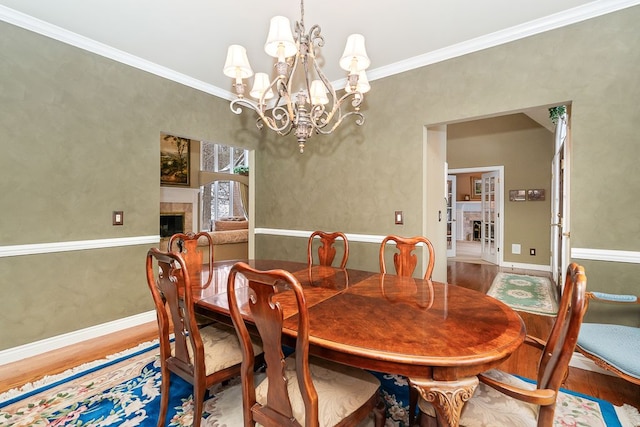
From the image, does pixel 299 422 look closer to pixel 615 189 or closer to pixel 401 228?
pixel 401 228

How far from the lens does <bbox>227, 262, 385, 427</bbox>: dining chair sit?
97 cm

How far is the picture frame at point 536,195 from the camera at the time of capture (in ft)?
18.2

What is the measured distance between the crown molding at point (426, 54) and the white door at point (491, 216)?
4.27 meters

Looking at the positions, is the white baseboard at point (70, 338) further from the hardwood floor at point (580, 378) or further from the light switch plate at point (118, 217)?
the hardwood floor at point (580, 378)

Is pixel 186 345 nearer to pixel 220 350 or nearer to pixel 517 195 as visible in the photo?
pixel 220 350

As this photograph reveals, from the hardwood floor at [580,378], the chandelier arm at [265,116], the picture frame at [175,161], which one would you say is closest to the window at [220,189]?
the picture frame at [175,161]

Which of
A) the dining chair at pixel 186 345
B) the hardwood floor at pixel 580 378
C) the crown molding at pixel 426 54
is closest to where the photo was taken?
the dining chair at pixel 186 345

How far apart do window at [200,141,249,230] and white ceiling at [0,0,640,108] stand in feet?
19.1

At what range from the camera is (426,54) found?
275 cm

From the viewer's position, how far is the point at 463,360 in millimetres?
921

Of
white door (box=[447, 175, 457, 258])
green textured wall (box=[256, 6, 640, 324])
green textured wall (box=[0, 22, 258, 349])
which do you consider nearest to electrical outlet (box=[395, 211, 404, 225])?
green textured wall (box=[256, 6, 640, 324])

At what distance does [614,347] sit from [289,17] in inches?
117

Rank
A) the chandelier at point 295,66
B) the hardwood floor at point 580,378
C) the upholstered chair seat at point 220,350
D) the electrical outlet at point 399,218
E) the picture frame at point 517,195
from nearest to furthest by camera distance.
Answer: the upholstered chair seat at point 220,350
the chandelier at point 295,66
the hardwood floor at point 580,378
the electrical outlet at point 399,218
the picture frame at point 517,195

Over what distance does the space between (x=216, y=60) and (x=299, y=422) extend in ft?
10.3
